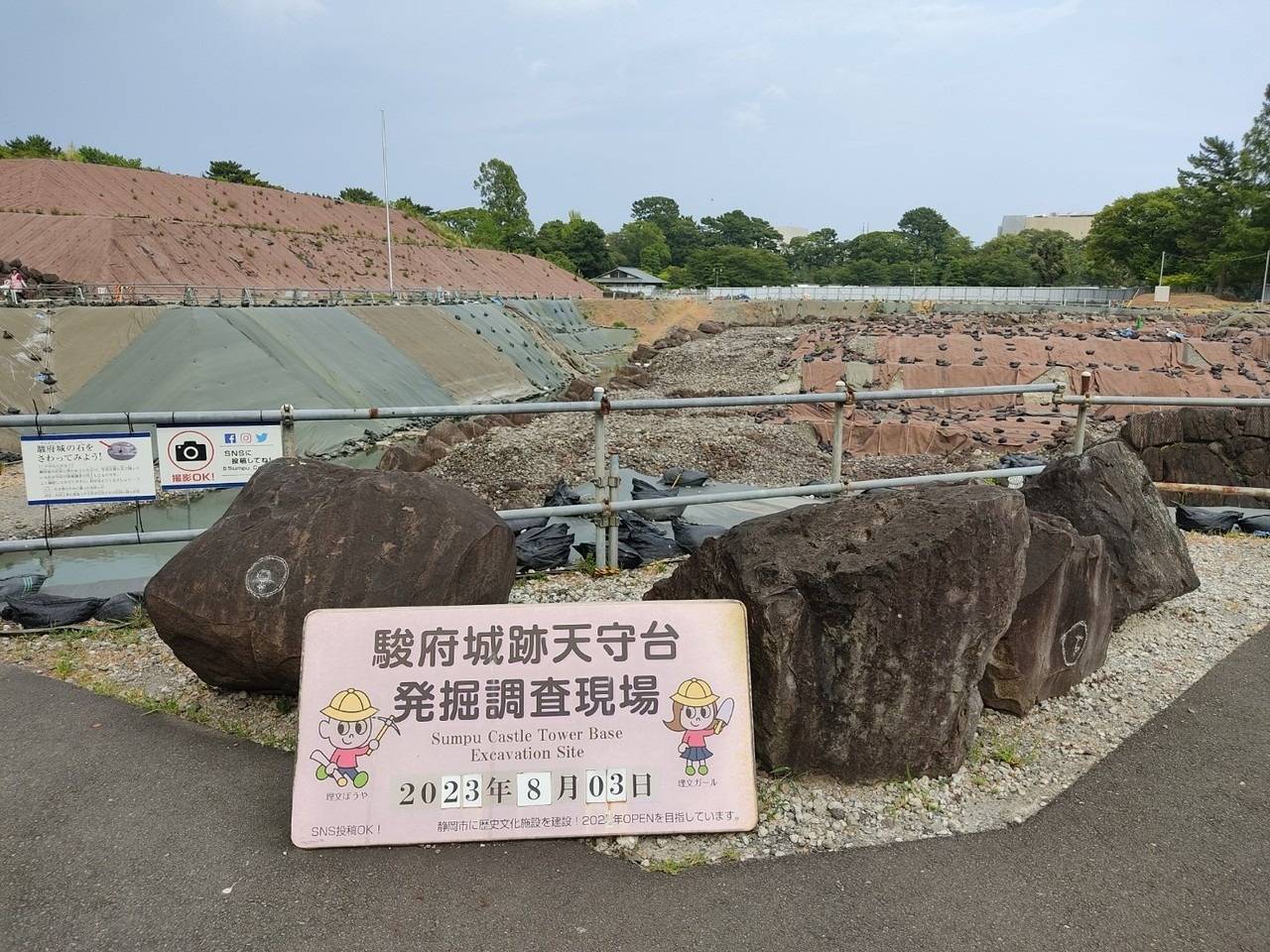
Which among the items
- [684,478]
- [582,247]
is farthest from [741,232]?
[684,478]

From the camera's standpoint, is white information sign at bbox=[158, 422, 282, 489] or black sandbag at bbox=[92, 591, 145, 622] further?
black sandbag at bbox=[92, 591, 145, 622]

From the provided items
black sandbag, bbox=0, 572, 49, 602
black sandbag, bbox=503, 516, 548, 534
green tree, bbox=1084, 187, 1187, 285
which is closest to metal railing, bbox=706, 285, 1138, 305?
green tree, bbox=1084, 187, 1187, 285

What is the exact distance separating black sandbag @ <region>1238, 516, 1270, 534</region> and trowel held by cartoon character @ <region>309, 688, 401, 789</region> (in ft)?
27.3

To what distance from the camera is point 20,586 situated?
22.1ft

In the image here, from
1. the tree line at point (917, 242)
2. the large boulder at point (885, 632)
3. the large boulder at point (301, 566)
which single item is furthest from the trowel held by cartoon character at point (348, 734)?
the tree line at point (917, 242)

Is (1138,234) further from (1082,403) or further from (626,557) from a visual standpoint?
(626,557)

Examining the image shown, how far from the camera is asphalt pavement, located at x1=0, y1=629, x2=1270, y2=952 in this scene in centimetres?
289

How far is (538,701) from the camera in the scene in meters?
3.47

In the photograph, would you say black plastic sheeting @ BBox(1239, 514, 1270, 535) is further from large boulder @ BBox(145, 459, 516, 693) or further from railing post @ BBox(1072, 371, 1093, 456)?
large boulder @ BBox(145, 459, 516, 693)

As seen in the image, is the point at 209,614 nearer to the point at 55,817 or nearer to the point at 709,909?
the point at 55,817

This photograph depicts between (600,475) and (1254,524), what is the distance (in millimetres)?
6422

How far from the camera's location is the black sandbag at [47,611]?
5695mm

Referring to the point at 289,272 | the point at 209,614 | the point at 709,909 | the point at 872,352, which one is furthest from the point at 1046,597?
the point at 289,272

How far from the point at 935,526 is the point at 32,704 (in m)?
4.54
